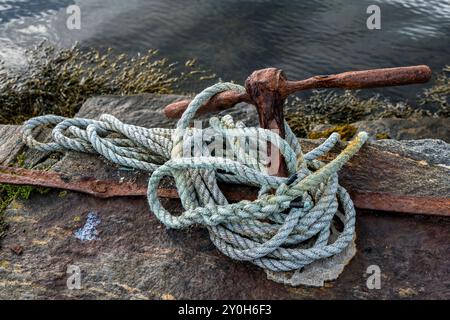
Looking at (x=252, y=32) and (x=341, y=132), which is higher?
(x=252, y=32)

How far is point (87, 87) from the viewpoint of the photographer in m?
4.74

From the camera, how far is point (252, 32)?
18.7 ft

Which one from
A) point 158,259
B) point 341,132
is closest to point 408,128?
point 341,132

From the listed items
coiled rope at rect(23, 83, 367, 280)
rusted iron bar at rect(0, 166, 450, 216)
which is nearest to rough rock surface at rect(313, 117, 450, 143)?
coiled rope at rect(23, 83, 367, 280)

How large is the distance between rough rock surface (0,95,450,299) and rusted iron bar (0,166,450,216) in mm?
47

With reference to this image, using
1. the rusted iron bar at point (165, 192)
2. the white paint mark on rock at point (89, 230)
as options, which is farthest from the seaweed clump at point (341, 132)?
the white paint mark on rock at point (89, 230)

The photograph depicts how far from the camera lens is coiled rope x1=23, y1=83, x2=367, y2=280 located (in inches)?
80.2

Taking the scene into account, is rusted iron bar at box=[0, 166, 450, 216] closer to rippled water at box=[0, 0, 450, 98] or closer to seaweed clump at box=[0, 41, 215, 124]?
seaweed clump at box=[0, 41, 215, 124]

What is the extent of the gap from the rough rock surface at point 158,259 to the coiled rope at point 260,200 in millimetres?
98

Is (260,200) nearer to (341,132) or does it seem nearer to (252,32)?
(341,132)

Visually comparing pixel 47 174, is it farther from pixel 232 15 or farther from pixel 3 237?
pixel 232 15

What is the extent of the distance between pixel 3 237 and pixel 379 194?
1.83m

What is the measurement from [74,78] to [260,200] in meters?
3.37

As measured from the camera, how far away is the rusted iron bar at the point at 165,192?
219 cm
